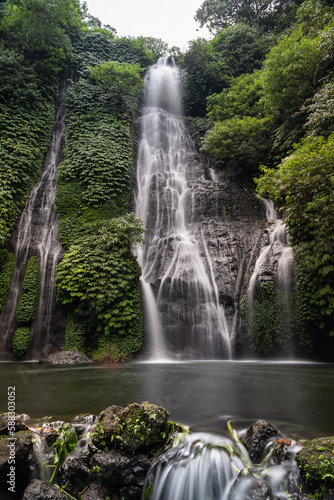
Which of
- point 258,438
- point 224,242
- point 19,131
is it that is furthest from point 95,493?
point 19,131

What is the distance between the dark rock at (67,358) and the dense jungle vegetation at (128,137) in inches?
17.7

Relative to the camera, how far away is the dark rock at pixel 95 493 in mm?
2535

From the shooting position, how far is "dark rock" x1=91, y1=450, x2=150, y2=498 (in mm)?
2639

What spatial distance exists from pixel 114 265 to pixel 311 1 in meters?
16.4

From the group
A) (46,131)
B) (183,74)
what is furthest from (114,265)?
(183,74)

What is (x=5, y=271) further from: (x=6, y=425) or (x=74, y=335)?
(x=6, y=425)

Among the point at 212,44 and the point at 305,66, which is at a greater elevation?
the point at 212,44

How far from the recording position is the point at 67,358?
891 cm

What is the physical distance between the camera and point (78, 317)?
997 cm

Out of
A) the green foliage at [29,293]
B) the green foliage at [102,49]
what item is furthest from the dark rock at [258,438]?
the green foliage at [102,49]

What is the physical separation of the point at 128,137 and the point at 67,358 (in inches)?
460

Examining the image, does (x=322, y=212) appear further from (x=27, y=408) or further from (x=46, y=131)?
(x=46, y=131)

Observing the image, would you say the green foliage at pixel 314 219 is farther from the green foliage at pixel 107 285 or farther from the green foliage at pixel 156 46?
the green foliage at pixel 156 46

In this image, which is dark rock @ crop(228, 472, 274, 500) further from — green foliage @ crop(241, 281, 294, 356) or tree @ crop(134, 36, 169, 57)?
tree @ crop(134, 36, 169, 57)
